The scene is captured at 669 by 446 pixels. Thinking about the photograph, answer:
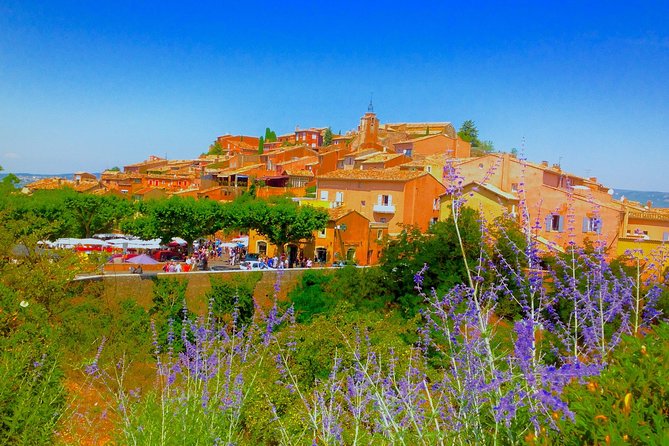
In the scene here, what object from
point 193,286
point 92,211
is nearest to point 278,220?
point 193,286

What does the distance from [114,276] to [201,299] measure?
3.73 metres

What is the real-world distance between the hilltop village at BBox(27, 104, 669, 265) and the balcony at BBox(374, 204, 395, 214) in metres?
0.08

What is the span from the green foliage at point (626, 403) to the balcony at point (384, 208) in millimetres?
35446

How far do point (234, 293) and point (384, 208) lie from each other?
17.9 m

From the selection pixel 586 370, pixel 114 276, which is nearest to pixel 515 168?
pixel 114 276

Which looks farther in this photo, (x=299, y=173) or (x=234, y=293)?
(x=299, y=173)

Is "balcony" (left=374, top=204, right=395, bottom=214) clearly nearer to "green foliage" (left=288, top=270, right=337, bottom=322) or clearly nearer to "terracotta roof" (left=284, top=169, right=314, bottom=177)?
"green foliage" (left=288, top=270, right=337, bottom=322)

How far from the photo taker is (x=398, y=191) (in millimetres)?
38656

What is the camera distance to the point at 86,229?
40.0 m

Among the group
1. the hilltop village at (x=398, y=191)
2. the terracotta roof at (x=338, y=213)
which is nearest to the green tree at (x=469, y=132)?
the hilltop village at (x=398, y=191)

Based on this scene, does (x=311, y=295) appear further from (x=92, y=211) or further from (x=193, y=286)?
A: (x=92, y=211)

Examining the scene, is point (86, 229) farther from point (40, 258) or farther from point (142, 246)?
point (40, 258)

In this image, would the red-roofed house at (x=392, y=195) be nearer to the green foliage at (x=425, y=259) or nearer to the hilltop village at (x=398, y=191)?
the hilltop village at (x=398, y=191)

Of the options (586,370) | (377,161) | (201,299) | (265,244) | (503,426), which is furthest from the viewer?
(377,161)
